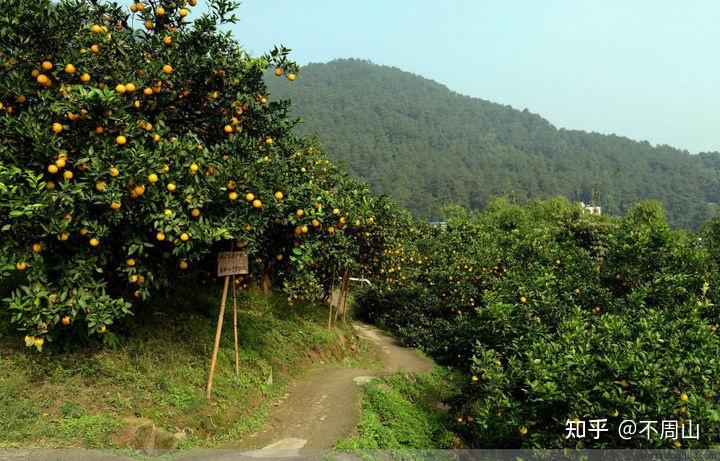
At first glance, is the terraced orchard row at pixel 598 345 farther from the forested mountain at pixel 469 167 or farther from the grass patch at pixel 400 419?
the forested mountain at pixel 469 167

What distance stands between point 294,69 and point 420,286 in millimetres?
11962

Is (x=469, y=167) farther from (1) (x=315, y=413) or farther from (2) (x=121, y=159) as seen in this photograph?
(2) (x=121, y=159)

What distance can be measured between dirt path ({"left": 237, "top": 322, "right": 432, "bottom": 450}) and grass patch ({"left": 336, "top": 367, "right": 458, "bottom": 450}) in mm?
243

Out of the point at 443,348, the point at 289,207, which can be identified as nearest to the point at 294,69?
the point at 289,207

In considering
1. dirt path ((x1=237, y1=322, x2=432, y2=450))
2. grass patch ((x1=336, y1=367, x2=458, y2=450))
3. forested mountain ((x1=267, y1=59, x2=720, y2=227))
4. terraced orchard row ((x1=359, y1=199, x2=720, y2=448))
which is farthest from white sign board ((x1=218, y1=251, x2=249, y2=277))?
forested mountain ((x1=267, y1=59, x2=720, y2=227))

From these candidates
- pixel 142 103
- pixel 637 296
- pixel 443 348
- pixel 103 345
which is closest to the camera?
pixel 142 103

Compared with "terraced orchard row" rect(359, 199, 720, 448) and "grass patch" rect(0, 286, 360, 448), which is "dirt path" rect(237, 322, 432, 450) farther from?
"terraced orchard row" rect(359, 199, 720, 448)

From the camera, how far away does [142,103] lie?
6371 millimetres

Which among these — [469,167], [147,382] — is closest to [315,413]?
[147,382]

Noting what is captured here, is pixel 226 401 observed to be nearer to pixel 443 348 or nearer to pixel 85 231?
pixel 85 231

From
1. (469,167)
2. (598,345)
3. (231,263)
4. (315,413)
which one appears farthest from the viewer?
A: (469,167)

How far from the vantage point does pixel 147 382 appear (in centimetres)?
654

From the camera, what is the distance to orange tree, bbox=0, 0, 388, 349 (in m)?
5.41

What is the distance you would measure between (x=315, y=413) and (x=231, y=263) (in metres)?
2.78
